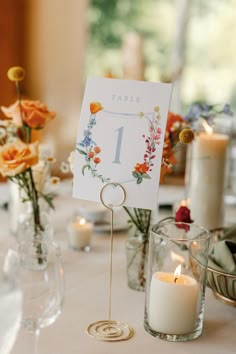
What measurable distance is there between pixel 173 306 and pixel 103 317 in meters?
0.15

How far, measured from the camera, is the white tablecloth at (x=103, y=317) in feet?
3.42

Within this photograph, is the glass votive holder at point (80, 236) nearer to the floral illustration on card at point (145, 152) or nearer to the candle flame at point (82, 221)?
the candle flame at point (82, 221)

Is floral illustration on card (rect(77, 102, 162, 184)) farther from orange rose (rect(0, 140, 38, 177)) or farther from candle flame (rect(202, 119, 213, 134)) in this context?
candle flame (rect(202, 119, 213, 134))

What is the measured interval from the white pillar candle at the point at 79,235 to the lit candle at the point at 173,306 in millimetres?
474

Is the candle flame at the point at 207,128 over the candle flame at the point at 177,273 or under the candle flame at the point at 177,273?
over

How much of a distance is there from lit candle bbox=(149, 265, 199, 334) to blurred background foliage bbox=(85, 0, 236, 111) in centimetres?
322

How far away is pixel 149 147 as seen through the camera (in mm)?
1104

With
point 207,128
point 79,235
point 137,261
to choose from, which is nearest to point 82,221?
point 79,235

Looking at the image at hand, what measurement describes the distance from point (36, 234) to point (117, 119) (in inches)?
17.4

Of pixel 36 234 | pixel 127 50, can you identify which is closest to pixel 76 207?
pixel 36 234

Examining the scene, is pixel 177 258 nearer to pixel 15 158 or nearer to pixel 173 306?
pixel 173 306

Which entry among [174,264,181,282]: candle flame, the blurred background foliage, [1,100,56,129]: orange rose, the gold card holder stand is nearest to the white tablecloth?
the gold card holder stand

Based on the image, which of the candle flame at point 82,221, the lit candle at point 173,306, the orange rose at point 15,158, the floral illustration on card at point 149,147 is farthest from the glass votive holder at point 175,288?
the candle flame at point 82,221

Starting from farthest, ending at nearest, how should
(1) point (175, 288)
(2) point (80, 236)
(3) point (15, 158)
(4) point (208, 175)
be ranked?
1. (4) point (208, 175)
2. (2) point (80, 236)
3. (3) point (15, 158)
4. (1) point (175, 288)
